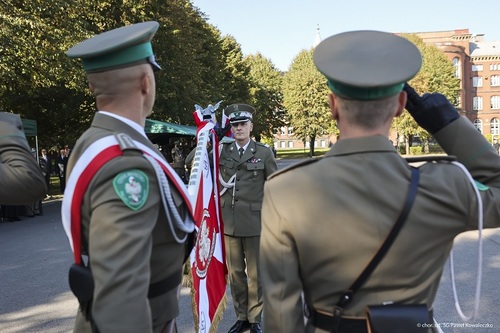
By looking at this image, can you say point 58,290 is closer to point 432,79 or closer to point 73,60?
point 73,60

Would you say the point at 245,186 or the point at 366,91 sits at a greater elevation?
the point at 366,91

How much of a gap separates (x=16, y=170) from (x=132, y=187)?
554mm

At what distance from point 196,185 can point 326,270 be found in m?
2.21

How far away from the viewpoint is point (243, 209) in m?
5.12

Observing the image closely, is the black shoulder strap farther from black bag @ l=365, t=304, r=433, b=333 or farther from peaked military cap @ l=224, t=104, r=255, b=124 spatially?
peaked military cap @ l=224, t=104, r=255, b=124

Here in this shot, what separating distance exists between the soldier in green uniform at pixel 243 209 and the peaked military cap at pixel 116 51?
11.0 ft

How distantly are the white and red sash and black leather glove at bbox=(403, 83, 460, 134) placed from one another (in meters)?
0.99

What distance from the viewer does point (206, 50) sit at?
33531mm

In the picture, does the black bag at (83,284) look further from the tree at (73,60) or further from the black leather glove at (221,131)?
the tree at (73,60)

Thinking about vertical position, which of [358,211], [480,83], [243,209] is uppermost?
[480,83]

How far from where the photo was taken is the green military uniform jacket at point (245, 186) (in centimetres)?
511

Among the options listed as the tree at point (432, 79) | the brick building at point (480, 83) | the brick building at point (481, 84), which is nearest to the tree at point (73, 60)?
the tree at point (432, 79)

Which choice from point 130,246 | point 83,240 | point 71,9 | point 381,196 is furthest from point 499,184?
point 71,9

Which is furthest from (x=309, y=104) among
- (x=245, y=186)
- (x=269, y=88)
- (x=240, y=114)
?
(x=245, y=186)
